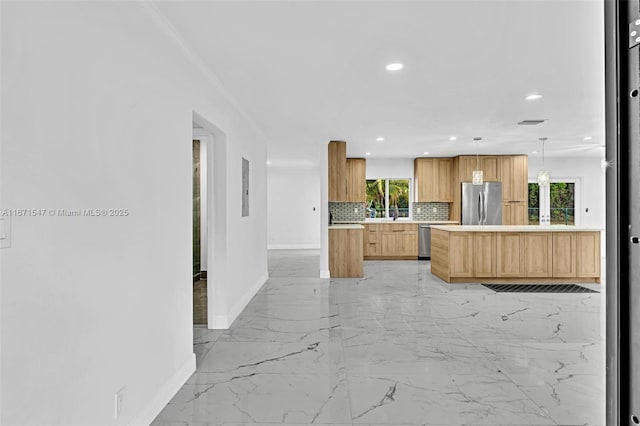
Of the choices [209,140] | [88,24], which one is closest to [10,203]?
[88,24]

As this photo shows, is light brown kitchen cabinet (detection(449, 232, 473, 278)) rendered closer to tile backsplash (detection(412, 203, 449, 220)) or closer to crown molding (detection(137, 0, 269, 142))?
tile backsplash (detection(412, 203, 449, 220))

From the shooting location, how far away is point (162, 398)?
8.02 feet

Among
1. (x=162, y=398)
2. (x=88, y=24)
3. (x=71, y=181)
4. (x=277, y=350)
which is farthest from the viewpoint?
(x=277, y=350)

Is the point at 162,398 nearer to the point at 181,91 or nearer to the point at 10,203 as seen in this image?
the point at 10,203

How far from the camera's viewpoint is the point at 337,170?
727 cm

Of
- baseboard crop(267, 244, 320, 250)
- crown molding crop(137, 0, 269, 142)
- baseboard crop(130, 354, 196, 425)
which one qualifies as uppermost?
crown molding crop(137, 0, 269, 142)

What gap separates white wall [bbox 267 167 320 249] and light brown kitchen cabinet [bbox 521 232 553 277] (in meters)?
6.16

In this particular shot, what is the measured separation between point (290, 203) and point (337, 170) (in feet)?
15.2

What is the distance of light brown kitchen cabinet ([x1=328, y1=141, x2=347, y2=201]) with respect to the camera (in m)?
7.23

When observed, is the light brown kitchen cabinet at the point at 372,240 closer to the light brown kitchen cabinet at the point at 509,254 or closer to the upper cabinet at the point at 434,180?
the upper cabinet at the point at 434,180

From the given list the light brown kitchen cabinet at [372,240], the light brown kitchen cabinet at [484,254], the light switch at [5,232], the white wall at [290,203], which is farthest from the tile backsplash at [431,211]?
the light switch at [5,232]

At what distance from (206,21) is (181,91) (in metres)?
0.53

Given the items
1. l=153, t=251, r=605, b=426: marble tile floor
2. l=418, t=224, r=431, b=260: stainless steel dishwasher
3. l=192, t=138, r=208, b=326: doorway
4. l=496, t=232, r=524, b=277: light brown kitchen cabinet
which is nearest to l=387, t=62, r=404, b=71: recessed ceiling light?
l=153, t=251, r=605, b=426: marble tile floor

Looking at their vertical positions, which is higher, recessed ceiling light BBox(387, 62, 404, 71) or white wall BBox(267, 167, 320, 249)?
recessed ceiling light BBox(387, 62, 404, 71)
